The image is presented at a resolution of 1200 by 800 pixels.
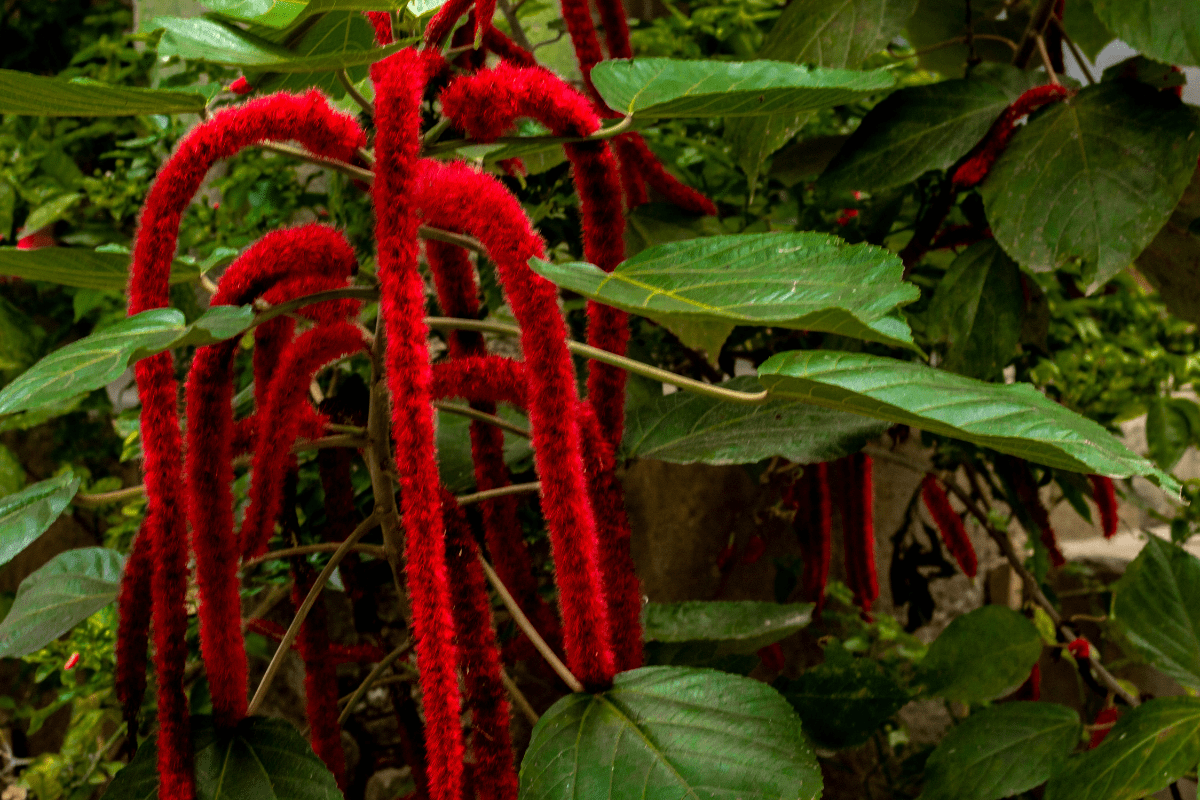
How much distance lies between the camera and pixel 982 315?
702 mm

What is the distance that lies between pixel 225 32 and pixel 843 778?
1324 millimetres

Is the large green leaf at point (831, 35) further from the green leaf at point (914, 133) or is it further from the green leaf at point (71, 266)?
the green leaf at point (71, 266)

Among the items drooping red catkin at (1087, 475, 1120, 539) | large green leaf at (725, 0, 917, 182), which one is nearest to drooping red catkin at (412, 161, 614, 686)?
large green leaf at (725, 0, 917, 182)

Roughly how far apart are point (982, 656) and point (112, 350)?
760mm

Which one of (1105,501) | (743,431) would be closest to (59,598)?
(743,431)

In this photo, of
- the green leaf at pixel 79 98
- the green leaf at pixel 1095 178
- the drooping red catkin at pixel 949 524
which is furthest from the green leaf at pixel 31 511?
the drooping red catkin at pixel 949 524

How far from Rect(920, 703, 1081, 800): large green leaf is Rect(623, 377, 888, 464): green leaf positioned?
13.9 inches

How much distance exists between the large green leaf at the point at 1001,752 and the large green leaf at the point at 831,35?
50 centimetres

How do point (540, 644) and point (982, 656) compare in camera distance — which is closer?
point (540, 644)

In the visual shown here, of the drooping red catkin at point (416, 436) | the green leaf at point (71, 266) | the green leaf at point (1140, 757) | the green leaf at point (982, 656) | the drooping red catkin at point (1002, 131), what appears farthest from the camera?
the green leaf at point (982, 656)

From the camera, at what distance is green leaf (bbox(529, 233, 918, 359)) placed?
0.30 meters

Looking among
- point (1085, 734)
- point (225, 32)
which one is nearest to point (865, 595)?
point (1085, 734)

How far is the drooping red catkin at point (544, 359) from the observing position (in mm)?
327

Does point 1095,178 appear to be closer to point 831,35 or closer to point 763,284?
point 831,35
